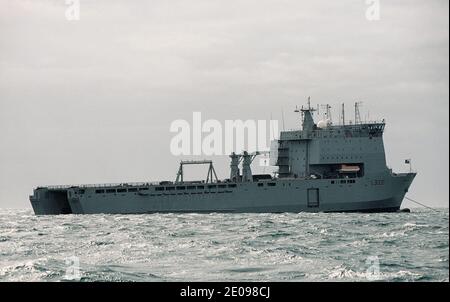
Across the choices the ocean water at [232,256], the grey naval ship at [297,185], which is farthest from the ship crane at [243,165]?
the ocean water at [232,256]

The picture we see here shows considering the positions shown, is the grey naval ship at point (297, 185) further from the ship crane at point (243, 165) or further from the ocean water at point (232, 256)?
the ocean water at point (232, 256)

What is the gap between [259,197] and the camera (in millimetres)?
72875

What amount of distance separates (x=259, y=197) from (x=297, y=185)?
392 centimetres

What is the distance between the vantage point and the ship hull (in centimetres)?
7212

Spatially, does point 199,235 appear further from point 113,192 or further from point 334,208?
point 113,192

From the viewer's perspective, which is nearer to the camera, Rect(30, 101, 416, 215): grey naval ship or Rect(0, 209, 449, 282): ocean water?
Rect(0, 209, 449, 282): ocean water

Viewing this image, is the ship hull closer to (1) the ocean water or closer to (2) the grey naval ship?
(2) the grey naval ship

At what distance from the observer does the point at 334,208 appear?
71.9 meters

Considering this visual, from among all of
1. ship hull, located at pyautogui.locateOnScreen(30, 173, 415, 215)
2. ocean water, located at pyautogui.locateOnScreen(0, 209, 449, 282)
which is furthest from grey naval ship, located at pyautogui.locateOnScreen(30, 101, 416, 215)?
ocean water, located at pyautogui.locateOnScreen(0, 209, 449, 282)

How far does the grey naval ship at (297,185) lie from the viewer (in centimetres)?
7238

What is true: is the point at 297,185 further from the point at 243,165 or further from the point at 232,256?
the point at 232,256

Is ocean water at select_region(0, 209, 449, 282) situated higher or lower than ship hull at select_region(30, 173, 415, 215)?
lower

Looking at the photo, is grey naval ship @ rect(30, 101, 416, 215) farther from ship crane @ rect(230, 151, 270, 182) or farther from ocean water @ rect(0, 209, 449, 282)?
ocean water @ rect(0, 209, 449, 282)
